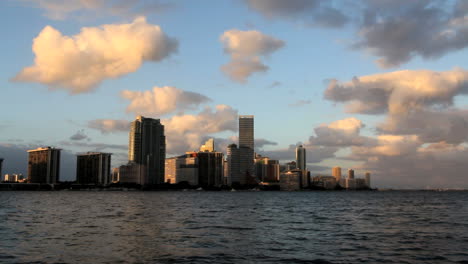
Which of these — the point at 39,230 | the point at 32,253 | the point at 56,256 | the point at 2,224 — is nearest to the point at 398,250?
the point at 56,256

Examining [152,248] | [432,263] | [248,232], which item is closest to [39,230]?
[152,248]

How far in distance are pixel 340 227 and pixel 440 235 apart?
14.9 m

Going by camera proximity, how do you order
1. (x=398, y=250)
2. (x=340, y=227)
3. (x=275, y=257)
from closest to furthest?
1. (x=275, y=257)
2. (x=398, y=250)
3. (x=340, y=227)

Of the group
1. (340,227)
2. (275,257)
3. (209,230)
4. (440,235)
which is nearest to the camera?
(275,257)

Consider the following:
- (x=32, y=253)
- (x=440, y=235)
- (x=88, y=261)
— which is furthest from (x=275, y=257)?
(x=440, y=235)

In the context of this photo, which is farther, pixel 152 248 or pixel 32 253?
pixel 152 248

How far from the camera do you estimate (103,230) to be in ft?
201

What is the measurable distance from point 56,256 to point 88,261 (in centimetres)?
430

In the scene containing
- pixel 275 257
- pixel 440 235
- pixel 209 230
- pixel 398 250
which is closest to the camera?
pixel 275 257

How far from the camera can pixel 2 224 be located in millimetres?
69688

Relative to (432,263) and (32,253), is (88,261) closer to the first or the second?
(32,253)

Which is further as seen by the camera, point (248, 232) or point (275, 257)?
point (248, 232)

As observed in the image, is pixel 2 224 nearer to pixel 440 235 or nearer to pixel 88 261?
pixel 88 261

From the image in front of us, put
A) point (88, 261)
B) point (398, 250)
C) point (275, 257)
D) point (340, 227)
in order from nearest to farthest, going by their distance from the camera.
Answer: point (88, 261), point (275, 257), point (398, 250), point (340, 227)
